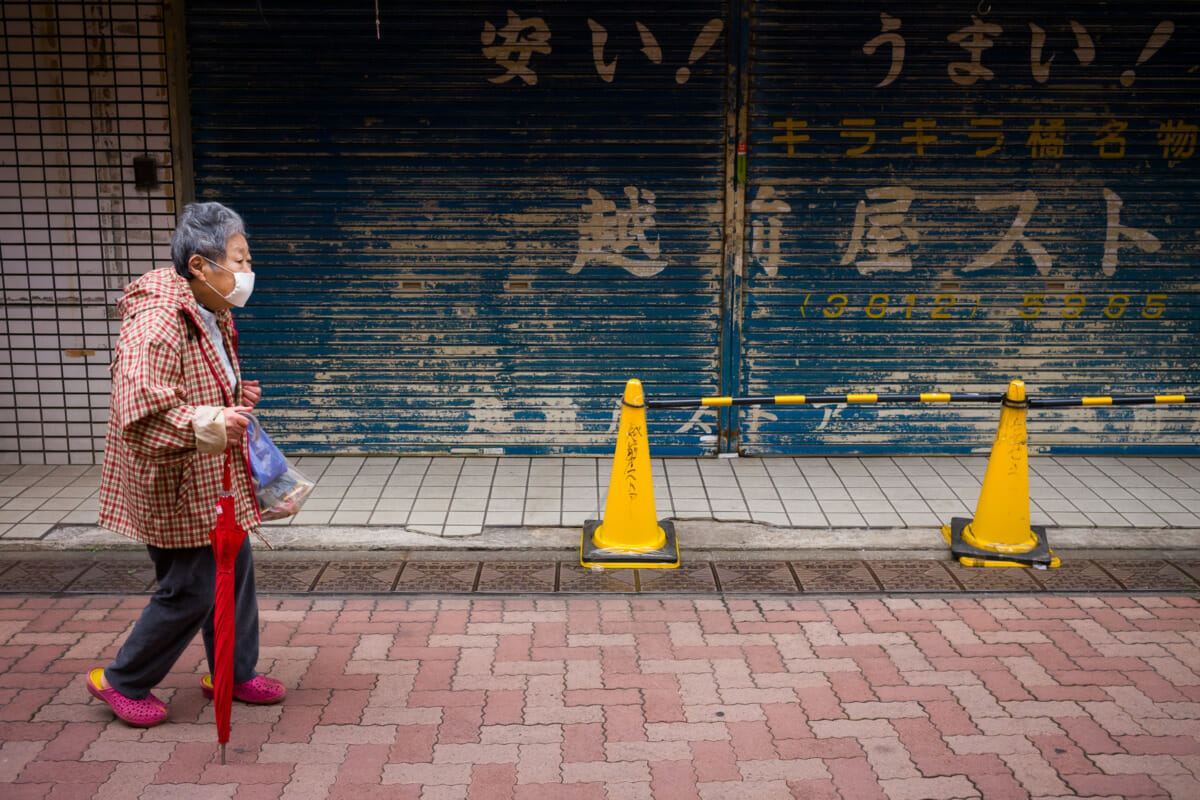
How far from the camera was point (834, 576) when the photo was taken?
16.7 feet

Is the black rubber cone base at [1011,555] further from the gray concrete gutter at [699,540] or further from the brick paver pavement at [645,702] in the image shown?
the brick paver pavement at [645,702]

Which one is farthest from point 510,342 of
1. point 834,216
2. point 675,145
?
point 834,216

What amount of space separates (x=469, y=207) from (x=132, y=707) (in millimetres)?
4187

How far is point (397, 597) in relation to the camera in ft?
15.7

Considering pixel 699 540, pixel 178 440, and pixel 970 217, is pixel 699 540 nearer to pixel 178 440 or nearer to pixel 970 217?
pixel 178 440

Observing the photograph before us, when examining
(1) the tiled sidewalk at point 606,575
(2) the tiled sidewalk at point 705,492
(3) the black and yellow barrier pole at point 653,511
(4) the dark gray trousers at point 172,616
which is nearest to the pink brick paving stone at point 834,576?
(1) the tiled sidewalk at point 606,575

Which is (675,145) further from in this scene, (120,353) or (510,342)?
(120,353)

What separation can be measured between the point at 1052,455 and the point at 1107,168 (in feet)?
7.21

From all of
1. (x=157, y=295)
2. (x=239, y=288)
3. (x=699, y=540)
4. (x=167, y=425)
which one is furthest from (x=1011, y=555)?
(x=157, y=295)

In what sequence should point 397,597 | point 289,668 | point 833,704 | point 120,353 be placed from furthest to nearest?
point 397,597
point 289,668
point 833,704
point 120,353

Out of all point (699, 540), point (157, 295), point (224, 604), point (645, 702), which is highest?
point (157, 295)

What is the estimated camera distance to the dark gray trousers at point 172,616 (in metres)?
3.42

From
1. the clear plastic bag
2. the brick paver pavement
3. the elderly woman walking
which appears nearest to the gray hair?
the elderly woman walking

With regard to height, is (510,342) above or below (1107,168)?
below
